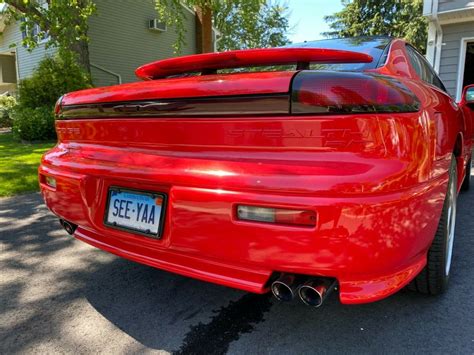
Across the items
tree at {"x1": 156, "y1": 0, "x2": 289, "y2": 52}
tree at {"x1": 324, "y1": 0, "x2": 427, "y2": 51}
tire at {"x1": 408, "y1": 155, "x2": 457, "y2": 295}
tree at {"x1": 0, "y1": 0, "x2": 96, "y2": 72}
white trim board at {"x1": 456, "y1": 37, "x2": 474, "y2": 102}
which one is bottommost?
tire at {"x1": 408, "y1": 155, "x2": 457, "y2": 295}

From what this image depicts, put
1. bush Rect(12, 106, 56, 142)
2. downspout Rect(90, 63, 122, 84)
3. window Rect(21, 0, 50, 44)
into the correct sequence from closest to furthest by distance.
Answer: bush Rect(12, 106, 56, 142) < window Rect(21, 0, 50, 44) < downspout Rect(90, 63, 122, 84)

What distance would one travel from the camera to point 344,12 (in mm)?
29562

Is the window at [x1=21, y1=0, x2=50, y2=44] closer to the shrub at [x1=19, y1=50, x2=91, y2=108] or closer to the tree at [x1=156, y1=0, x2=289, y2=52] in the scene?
the shrub at [x1=19, y1=50, x2=91, y2=108]

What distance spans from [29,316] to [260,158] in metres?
1.57

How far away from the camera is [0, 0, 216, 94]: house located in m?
16.1

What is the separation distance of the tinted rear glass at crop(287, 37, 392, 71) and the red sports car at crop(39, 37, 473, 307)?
36mm

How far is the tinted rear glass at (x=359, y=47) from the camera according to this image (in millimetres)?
2133

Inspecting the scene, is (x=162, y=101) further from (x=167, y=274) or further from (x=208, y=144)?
(x=167, y=274)

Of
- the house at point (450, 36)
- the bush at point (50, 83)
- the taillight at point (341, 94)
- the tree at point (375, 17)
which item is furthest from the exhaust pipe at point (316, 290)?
the tree at point (375, 17)

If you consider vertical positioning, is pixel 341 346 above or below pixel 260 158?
below

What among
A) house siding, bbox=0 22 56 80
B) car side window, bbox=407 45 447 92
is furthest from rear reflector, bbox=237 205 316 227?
house siding, bbox=0 22 56 80

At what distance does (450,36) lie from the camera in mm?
8727

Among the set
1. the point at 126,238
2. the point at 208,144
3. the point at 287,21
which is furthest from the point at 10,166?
the point at 287,21

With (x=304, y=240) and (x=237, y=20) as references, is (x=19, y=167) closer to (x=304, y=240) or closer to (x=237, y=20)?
(x=304, y=240)
